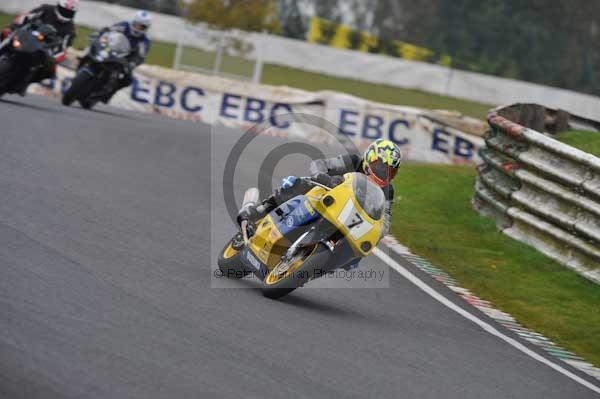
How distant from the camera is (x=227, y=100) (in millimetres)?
26016

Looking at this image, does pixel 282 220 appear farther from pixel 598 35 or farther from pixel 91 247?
pixel 598 35

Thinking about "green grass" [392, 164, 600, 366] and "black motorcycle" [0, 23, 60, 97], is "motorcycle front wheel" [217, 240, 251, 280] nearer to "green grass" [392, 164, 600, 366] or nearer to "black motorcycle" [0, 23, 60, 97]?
"green grass" [392, 164, 600, 366]

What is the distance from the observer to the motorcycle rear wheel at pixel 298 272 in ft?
28.5

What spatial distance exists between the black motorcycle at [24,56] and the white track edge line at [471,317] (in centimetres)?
775

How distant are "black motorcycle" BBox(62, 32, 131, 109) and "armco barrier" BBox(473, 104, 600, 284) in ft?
25.7

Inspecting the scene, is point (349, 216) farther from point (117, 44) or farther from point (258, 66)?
point (258, 66)

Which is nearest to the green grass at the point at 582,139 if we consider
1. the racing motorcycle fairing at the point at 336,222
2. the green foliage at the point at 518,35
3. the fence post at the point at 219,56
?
the racing motorcycle fairing at the point at 336,222

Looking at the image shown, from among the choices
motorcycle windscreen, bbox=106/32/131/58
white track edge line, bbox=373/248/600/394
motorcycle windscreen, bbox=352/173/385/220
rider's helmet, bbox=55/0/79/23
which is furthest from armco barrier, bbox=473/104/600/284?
motorcycle windscreen, bbox=106/32/131/58

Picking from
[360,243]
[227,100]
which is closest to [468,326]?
[360,243]

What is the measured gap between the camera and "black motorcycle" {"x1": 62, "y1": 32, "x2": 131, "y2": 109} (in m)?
20.9

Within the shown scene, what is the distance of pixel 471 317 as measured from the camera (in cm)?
978

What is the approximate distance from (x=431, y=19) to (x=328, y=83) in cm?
1612

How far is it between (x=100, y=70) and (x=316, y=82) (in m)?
20.2

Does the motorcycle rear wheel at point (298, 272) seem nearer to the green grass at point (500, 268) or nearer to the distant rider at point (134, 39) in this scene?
the green grass at point (500, 268)
